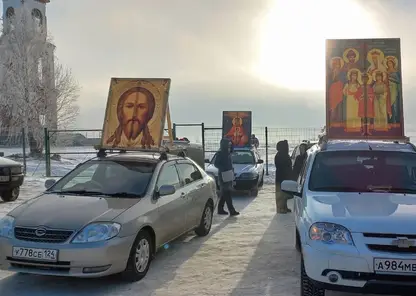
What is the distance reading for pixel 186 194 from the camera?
281 inches

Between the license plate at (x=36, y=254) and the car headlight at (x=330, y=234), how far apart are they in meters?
2.66

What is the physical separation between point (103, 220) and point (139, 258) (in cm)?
71

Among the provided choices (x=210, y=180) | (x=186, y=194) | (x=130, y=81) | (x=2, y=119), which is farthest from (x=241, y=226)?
(x=2, y=119)

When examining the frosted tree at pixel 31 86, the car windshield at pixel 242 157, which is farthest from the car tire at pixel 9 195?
the frosted tree at pixel 31 86

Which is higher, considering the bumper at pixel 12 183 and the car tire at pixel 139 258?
the bumper at pixel 12 183

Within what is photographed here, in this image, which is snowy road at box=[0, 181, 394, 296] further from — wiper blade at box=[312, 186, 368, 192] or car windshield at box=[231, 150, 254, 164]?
car windshield at box=[231, 150, 254, 164]

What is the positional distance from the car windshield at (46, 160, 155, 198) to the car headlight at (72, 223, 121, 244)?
84 cm

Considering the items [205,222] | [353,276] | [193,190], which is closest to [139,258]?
[193,190]

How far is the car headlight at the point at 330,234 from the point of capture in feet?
13.6

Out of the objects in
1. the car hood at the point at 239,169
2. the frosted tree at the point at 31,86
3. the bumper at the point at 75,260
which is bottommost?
the bumper at the point at 75,260

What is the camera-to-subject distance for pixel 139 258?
18.1 ft

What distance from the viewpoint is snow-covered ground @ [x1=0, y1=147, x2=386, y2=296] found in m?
5.19

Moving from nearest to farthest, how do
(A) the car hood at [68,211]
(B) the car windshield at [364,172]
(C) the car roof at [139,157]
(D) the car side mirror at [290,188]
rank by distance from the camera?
(A) the car hood at [68,211], (B) the car windshield at [364,172], (D) the car side mirror at [290,188], (C) the car roof at [139,157]

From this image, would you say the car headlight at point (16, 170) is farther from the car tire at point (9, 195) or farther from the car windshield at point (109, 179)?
the car windshield at point (109, 179)
